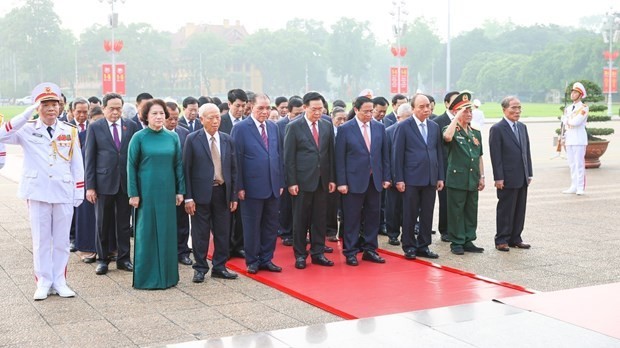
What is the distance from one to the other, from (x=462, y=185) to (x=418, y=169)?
0.59 metres

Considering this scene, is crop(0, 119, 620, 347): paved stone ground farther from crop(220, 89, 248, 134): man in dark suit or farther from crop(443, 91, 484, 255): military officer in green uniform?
crop(220, 89, 248, 134): man in dark suit

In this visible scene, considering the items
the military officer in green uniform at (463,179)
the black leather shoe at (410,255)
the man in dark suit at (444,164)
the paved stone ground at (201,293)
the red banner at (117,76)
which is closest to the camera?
the paved stone ground at (201,293)

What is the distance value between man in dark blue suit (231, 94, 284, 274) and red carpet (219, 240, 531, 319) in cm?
24

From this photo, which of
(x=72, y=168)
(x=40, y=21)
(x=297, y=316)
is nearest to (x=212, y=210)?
(x=72, y=168)

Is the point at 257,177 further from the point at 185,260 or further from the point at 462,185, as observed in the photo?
the point at 462,185

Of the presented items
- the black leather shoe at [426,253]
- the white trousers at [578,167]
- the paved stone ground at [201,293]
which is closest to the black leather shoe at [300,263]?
the paved stone ground at [201,293]

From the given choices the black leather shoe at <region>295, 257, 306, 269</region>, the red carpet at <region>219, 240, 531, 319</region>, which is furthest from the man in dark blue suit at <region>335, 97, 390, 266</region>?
the black leather shoe at <region>295, 257, 306, 269</region>

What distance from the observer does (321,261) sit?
7.67 metres

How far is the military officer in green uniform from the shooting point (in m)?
8.27

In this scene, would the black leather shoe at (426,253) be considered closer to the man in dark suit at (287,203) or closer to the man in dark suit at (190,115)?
the man in dark suit at (287,203)

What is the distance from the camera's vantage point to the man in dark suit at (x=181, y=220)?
7.76m

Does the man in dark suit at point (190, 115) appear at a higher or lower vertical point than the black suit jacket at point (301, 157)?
higher

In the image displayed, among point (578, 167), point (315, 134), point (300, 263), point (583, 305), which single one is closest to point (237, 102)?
point (315, 134)

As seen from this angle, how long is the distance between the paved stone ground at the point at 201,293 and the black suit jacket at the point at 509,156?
774 millimetres
